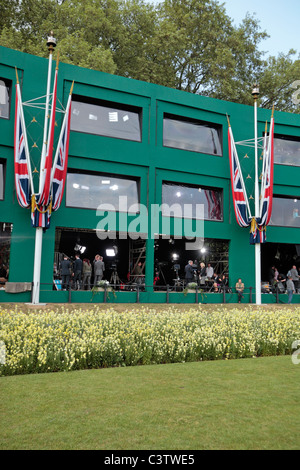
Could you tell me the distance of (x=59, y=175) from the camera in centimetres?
1970

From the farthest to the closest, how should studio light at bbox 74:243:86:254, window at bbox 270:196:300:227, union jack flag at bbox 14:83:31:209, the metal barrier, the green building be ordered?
window at bbox 270:196:300:227 → studio light at bbox 74:243:86:254 → the metal barrier → the green building → union jack flag at bbox 14:83:31:209

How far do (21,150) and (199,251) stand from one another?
13526mm

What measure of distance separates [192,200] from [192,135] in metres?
3.94

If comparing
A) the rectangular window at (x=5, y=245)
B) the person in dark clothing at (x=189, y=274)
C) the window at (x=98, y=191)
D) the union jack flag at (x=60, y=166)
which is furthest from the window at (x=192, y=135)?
the rectangular window at (x=5, y=245)

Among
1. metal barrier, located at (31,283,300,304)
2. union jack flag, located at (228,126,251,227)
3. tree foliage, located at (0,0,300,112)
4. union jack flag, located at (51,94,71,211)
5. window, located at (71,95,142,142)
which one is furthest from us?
tree foliage, located at (0,0,300,112)

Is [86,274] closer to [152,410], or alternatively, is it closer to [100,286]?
[100,286]

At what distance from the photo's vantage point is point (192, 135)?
2530cm

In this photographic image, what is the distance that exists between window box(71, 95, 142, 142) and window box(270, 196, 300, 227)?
9.68 metres

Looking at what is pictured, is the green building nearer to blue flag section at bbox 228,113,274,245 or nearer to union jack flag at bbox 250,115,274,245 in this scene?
blue flag section at bbox 228,113,274,245

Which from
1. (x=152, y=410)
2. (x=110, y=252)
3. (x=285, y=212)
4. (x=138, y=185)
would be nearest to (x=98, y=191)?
(x=138, y=185)

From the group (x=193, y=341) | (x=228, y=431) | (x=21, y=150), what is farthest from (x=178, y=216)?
(x=228, y=431)

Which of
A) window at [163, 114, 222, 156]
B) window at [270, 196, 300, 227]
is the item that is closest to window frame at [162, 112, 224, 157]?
window at [163, 114, 222, 156]

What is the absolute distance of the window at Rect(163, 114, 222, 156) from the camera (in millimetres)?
24719
